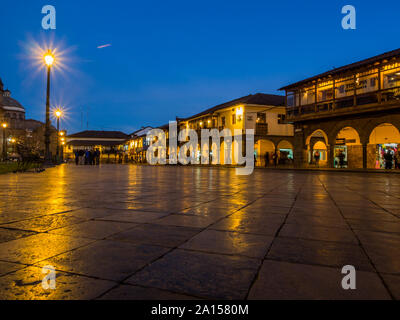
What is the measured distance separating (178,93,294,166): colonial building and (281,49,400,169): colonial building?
273 inches

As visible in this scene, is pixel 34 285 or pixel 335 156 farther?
pixel 335 156

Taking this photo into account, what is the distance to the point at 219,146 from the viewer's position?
1652 inches

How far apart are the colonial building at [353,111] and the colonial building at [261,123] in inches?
273

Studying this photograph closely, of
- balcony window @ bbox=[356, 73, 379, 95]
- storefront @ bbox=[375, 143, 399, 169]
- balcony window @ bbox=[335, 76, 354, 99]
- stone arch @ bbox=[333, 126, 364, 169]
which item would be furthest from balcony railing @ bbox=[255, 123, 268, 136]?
storefront @ bbox=[375, 143, 399, 169]

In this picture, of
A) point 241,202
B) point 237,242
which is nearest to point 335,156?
point 241,202

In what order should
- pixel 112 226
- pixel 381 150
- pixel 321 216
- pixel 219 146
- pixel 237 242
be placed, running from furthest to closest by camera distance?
pixel 219 146
pixel 381 150
pixel 321 216
pixel 112 226
pixel 237 242

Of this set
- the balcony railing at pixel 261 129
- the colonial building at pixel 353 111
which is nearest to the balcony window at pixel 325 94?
the colonial building at pixel 353 111

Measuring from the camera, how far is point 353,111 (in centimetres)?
2208

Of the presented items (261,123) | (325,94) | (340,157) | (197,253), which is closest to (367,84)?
(325,94)

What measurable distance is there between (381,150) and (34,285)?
26.1 m

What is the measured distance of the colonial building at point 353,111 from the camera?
20.4m

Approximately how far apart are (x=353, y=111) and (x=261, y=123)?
585 inches

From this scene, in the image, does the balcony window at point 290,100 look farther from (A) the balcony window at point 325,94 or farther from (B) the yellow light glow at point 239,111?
(B) the yellow light glow at point 239,111
